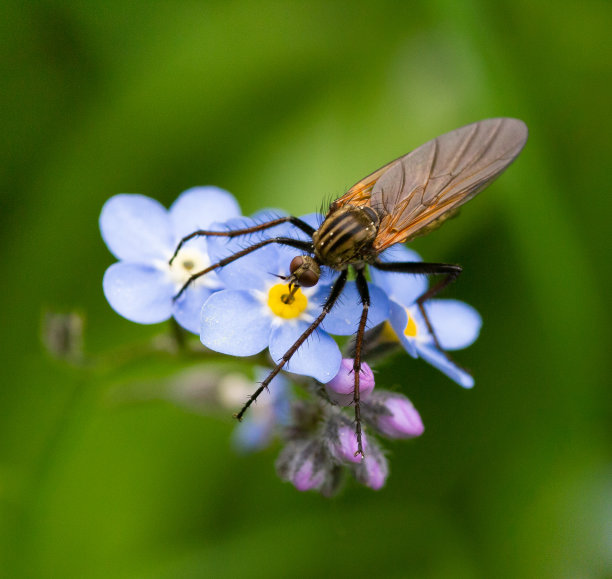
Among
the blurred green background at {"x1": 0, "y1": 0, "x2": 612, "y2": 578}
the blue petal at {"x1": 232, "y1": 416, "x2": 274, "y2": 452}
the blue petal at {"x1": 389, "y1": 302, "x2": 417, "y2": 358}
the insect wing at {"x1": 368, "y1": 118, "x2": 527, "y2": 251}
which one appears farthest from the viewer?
the blurred green background at {"x1": 0, "y1": 0, "x2": 612, "y2": 578}

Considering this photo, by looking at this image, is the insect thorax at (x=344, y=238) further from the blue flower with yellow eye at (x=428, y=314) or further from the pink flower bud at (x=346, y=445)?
the pink flower bud at (x=346, y=445)

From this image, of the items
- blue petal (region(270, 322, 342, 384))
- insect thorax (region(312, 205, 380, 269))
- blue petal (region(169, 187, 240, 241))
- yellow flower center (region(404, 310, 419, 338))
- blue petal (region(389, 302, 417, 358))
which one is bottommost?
yellow flower center (region(404, 310, 419, 338))

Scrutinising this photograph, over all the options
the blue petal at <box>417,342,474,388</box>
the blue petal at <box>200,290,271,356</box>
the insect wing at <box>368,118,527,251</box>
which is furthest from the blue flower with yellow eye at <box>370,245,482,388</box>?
the blue petal at <box>200,290,271,356</box>

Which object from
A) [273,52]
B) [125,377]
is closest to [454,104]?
[273,52]

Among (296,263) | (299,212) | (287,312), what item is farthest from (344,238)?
(299,212)

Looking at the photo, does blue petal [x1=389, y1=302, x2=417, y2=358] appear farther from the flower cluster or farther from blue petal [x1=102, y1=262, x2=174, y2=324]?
blue petal [x1=102, y1=262, x2=174, y2=324]

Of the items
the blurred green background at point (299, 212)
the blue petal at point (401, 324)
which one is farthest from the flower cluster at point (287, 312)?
the blurred green background at point (299, 212)
